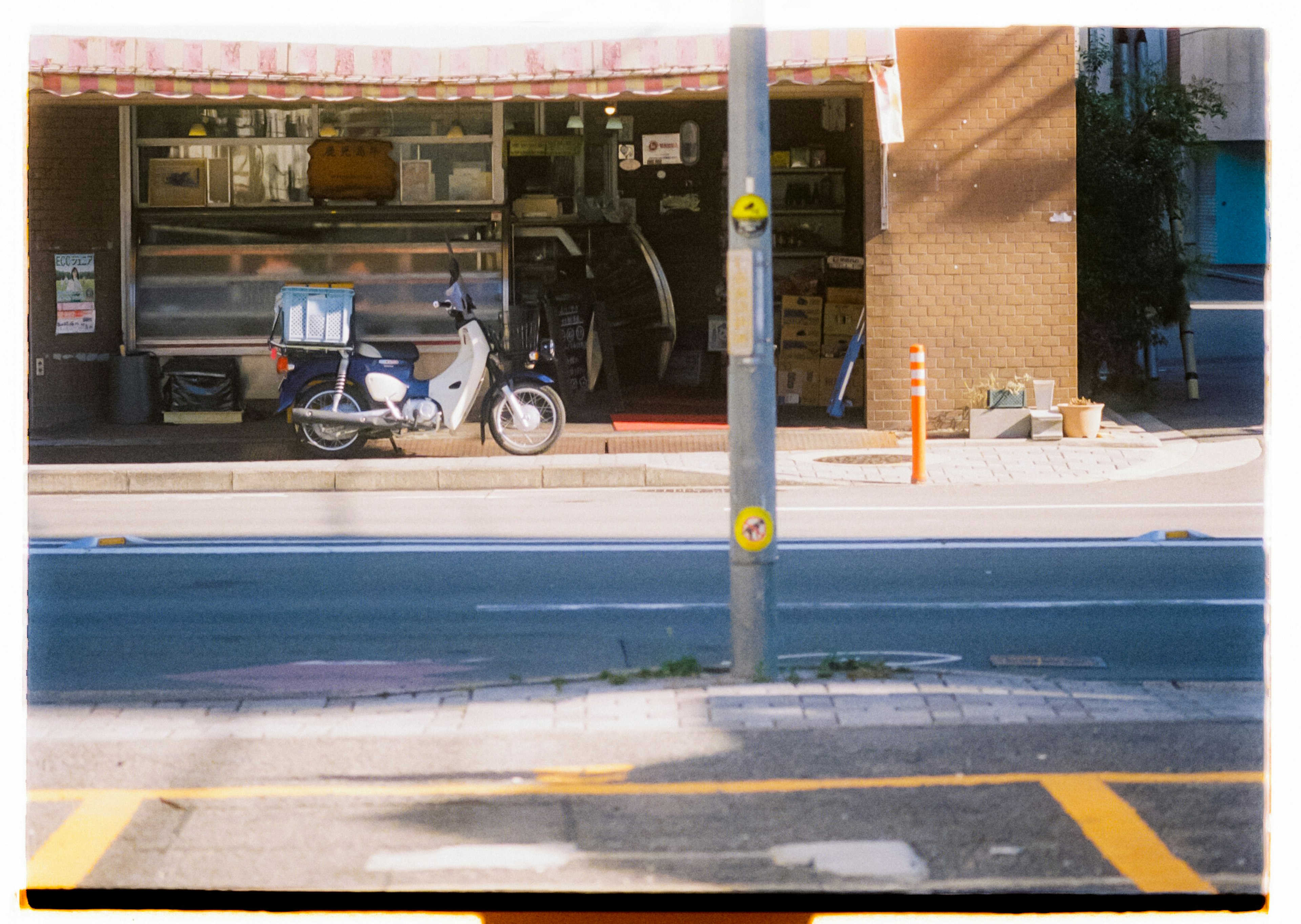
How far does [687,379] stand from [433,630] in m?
11.5

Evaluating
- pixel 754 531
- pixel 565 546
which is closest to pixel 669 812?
pixel 754 531

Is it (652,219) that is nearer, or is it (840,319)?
(840,319)

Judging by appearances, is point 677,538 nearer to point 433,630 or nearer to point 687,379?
point 433,630

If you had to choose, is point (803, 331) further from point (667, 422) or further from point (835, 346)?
point (667, 422)

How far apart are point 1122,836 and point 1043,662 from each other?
2335 mm

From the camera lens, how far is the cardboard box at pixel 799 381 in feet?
57.4

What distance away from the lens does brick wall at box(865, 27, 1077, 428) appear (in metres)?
15.1

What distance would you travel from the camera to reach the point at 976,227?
15203mm

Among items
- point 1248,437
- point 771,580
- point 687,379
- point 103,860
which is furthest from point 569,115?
point 103,860

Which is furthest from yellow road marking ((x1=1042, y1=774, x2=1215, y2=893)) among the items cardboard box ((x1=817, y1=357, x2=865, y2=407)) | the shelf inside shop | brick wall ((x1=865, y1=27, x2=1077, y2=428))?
the shelf inside shop

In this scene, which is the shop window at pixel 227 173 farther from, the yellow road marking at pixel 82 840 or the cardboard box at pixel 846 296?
the yellow road marking at pixel 82 840

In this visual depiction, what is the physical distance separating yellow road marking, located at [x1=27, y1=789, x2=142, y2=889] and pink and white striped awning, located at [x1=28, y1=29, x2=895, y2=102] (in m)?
10.5

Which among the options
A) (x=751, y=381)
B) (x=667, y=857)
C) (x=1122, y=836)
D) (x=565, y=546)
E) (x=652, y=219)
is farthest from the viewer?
(x=652, y=219)

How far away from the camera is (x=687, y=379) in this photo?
18.7 m
